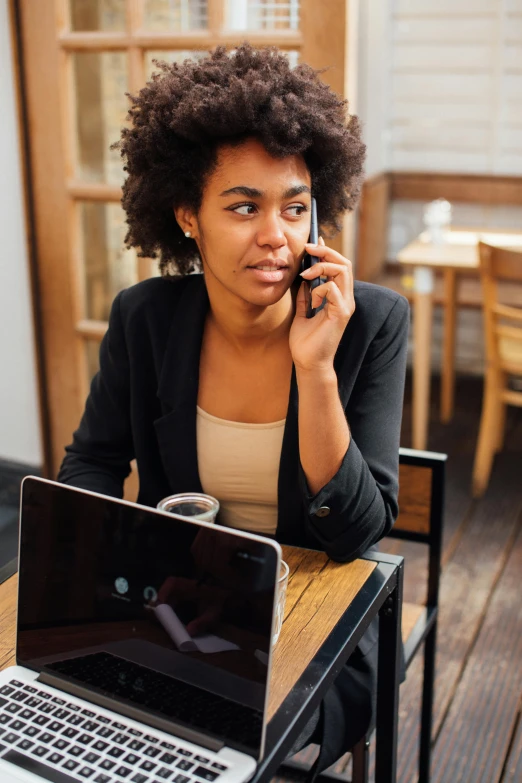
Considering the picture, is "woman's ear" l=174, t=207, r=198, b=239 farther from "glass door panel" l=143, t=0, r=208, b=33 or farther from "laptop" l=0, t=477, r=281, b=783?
"glass door panel" l=143, t=0, r=208, b=33

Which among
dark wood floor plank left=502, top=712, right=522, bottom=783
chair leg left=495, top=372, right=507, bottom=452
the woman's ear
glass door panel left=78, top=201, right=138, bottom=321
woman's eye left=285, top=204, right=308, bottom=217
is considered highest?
woman's eye left=285, top=204, right=308, bottom=217

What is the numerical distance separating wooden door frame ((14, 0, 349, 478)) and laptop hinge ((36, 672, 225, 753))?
1.34 metres

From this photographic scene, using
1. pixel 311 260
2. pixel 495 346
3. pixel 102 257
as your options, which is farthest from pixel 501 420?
pixel 311 260

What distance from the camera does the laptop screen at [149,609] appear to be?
85cm

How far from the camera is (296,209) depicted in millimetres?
1308

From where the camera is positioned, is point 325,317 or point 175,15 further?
point 175,15

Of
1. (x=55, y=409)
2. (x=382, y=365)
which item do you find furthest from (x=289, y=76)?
(x=55, y=409)

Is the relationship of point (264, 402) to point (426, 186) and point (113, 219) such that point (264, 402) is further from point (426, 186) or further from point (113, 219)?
point (426, 186)

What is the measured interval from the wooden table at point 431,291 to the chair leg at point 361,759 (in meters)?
2.11

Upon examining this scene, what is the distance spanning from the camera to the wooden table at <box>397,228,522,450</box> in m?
3.29

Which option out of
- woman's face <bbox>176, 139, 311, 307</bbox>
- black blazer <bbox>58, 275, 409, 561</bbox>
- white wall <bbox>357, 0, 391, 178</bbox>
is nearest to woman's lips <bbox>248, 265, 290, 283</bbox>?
woman's face <bbox>176, 139, 311, 307</bbox>

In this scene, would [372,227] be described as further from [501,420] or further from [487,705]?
[487,705]

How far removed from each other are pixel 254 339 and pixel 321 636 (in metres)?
0.56

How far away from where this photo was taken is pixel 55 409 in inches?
106
